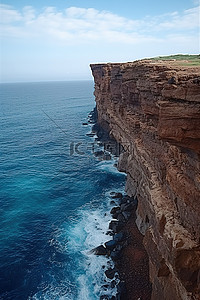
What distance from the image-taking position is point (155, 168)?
72.9ft

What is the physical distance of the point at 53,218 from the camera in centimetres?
3341

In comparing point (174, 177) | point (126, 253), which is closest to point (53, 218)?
point (126, 253)

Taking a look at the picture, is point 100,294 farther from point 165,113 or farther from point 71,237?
point 165,113

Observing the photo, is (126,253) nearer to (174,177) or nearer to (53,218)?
(53,218)

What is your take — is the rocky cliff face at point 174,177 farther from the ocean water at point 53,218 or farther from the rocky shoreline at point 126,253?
the ocean water at point 53,218

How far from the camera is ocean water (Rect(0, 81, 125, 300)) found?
2375 centimetres

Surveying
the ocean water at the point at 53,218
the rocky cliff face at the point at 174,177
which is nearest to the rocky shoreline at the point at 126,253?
the ocean water at the point at 53,218

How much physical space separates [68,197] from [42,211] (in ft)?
15.9

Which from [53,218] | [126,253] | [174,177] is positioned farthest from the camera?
[53,218]

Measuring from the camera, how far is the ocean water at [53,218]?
23750 mm

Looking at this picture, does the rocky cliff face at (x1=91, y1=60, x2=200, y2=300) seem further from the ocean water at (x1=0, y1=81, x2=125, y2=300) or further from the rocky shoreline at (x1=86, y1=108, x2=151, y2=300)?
the ocean water at (x1=0, y1=81, x2=125, y2=300)

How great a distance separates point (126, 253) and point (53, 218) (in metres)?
12.2

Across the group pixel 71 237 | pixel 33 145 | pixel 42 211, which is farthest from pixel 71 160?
pixel 71 237

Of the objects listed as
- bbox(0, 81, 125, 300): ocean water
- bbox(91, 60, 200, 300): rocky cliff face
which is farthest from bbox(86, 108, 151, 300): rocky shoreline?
bbox(91, 60, 200, 300): rocky cliff face
